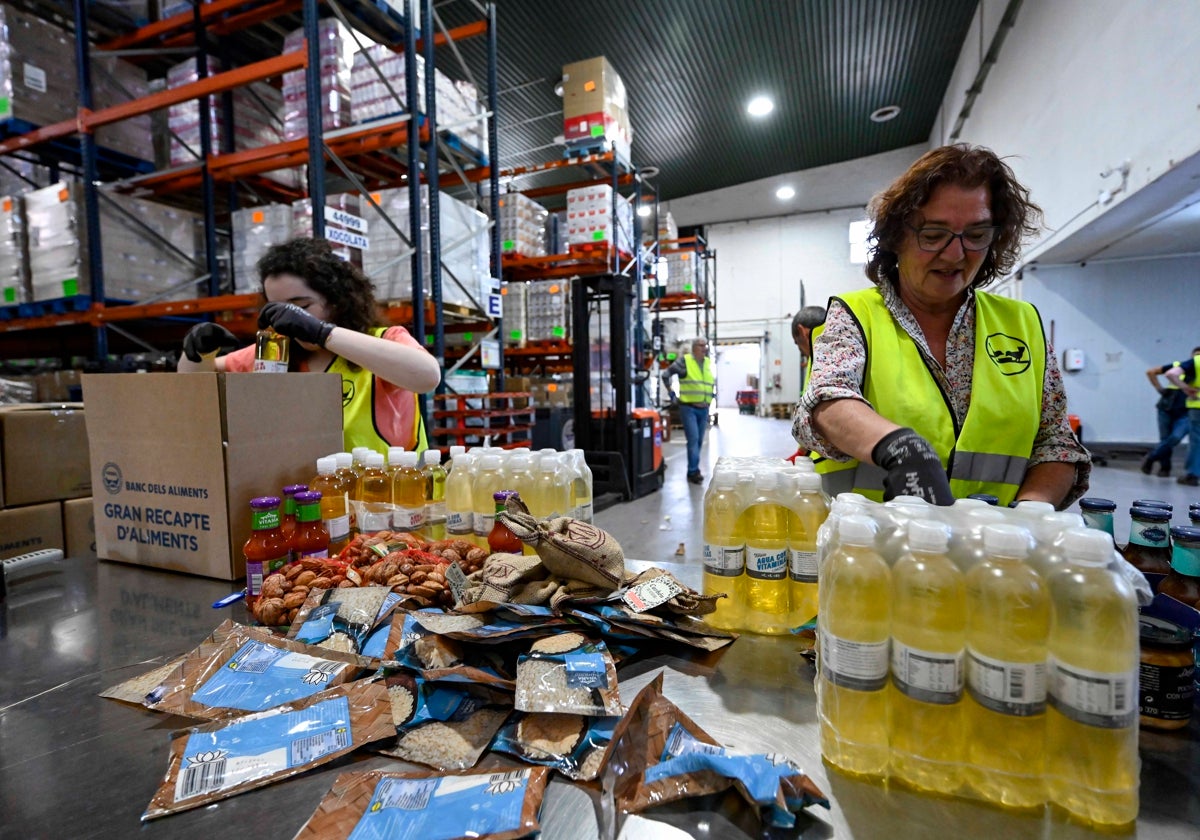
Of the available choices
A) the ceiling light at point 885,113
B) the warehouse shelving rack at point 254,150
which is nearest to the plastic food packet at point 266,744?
the warehouse shelving rack at point 254,150

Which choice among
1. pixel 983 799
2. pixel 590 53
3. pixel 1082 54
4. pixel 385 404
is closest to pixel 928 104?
pixel 1082 54

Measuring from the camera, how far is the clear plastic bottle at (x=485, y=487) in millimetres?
1713

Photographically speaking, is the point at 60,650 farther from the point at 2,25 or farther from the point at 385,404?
the point at 2,25

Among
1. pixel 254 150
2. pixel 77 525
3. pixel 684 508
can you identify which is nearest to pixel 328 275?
pixel 77 525

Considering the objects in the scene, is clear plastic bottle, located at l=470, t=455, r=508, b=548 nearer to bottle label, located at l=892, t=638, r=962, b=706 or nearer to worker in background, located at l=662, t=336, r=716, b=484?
bottle label, located at l=892, t=638, r=962, b=706

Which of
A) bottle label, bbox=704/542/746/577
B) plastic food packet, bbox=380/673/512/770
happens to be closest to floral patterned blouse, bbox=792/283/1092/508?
bottle label, bbox=704/542/746/577

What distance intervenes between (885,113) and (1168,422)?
7.98 metres

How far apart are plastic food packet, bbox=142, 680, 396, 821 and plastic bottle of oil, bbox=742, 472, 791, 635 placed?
29.0 inches

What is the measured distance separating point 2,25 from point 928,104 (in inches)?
556

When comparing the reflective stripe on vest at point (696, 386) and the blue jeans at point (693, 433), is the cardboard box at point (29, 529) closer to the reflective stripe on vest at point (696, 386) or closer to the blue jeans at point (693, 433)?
the blue jeans at point (693, 433)

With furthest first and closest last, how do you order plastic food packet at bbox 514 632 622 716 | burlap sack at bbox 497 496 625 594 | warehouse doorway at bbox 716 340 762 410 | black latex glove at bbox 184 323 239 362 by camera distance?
warehouse doorway at bbox 716 340 762 410
black latex glove at bbox 184 323 239 362
burlap sack at bbox 497 496 625 594
plastic food packet at bbox 514 632 622 716

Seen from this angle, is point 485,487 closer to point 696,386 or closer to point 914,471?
point 914,471

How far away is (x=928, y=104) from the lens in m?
11.7

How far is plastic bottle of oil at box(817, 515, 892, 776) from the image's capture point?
75 cm
